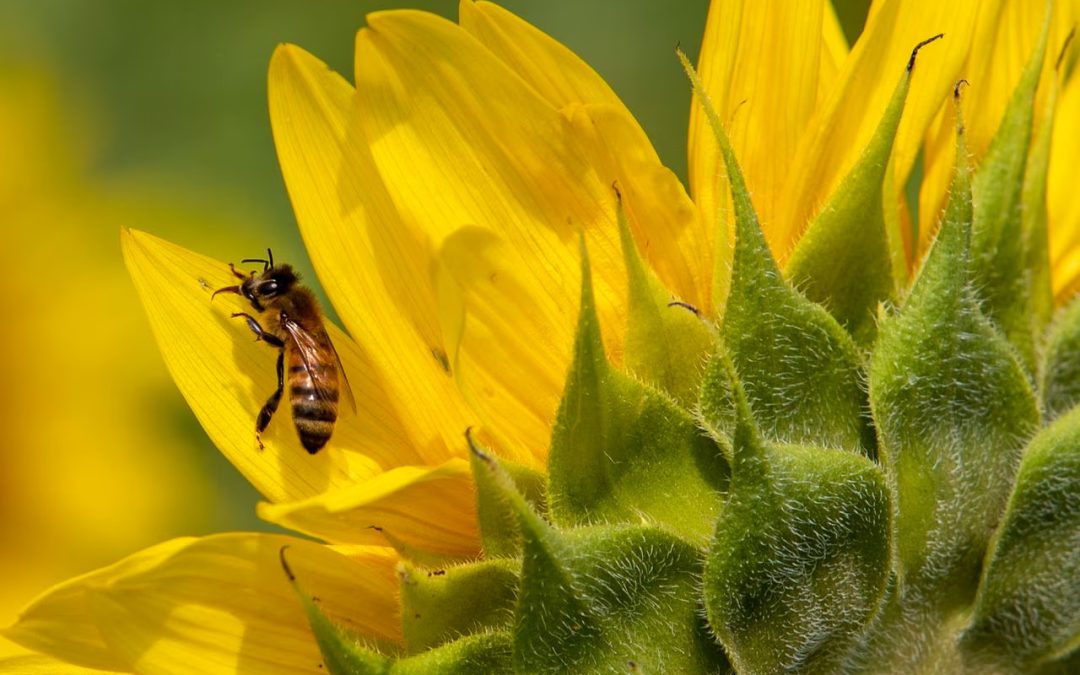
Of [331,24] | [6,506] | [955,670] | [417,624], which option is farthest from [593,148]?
[331,24]

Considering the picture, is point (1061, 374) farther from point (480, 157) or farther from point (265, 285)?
point (265, 285)

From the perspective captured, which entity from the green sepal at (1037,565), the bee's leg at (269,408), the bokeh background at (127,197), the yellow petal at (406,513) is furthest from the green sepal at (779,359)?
the bokeh background at (127,197)

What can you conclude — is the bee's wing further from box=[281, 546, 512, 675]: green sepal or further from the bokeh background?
the bokeh background

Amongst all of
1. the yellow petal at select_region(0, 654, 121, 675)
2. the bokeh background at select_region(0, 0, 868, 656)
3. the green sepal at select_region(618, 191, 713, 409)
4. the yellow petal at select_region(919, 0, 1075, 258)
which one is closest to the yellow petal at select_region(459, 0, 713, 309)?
the green sepal at select_region(618, 191, 713, 409)

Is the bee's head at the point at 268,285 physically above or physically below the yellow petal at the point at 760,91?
below

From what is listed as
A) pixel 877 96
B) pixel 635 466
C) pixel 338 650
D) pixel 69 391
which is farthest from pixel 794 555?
pixel 69 391

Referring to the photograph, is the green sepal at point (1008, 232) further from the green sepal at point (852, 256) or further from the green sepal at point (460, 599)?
the green sepal at point (460, 599)

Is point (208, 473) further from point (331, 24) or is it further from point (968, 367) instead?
point (968, 367)

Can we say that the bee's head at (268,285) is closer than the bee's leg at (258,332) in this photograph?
No
